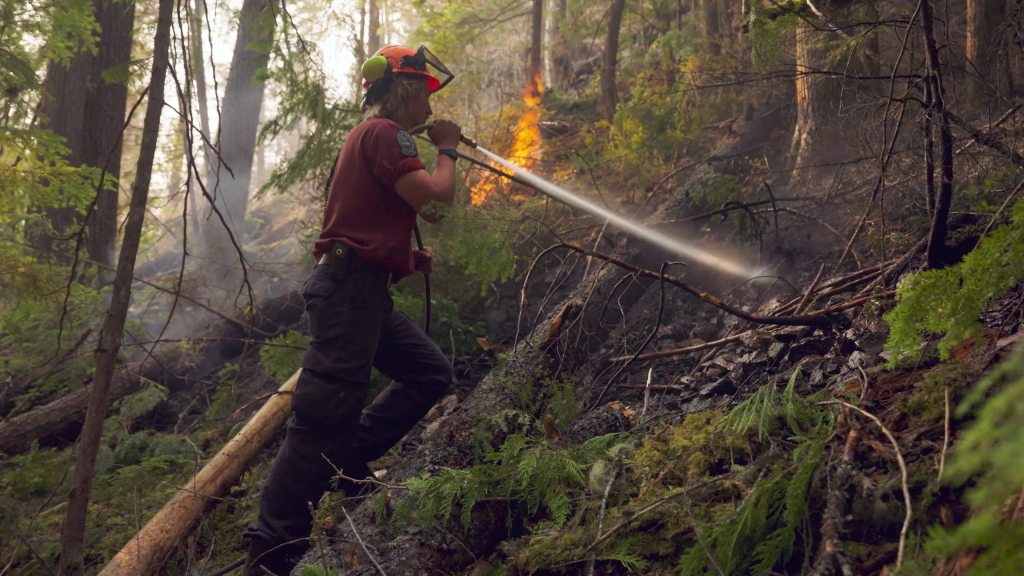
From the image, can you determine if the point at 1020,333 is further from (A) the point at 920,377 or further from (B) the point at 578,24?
(B) the point at 578,24

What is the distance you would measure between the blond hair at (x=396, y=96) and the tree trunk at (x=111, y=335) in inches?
43.8

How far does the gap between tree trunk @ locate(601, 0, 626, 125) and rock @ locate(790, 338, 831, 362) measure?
529cm

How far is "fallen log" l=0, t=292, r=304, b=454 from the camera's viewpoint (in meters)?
5.22

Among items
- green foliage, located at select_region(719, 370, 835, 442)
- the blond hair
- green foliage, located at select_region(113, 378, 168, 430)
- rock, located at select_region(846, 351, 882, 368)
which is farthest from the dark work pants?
green foliage, located at select_region(113, 378, 168, 430)

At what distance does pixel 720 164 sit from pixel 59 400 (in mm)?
7088

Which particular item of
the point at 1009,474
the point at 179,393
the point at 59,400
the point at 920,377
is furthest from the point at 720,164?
the point at 59,400

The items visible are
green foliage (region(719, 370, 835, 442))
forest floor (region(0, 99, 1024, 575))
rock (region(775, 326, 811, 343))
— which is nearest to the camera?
forest floor (region(0, 99, 1024, 575))

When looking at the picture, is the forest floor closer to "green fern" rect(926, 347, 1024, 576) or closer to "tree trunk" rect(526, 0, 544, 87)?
"green fern" rect(926, 347, 1024, 576)

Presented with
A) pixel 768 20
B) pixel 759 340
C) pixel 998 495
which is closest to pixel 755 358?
pixel 759 340

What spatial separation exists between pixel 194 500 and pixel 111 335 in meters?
1.41

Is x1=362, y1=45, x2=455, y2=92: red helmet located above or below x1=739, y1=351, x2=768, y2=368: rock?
above

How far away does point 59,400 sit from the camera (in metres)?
5.54

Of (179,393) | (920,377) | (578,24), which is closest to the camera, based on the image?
(920,377)

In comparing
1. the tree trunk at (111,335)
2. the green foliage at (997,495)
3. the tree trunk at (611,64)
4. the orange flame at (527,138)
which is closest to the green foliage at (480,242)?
the tree trunk at (111,335)
